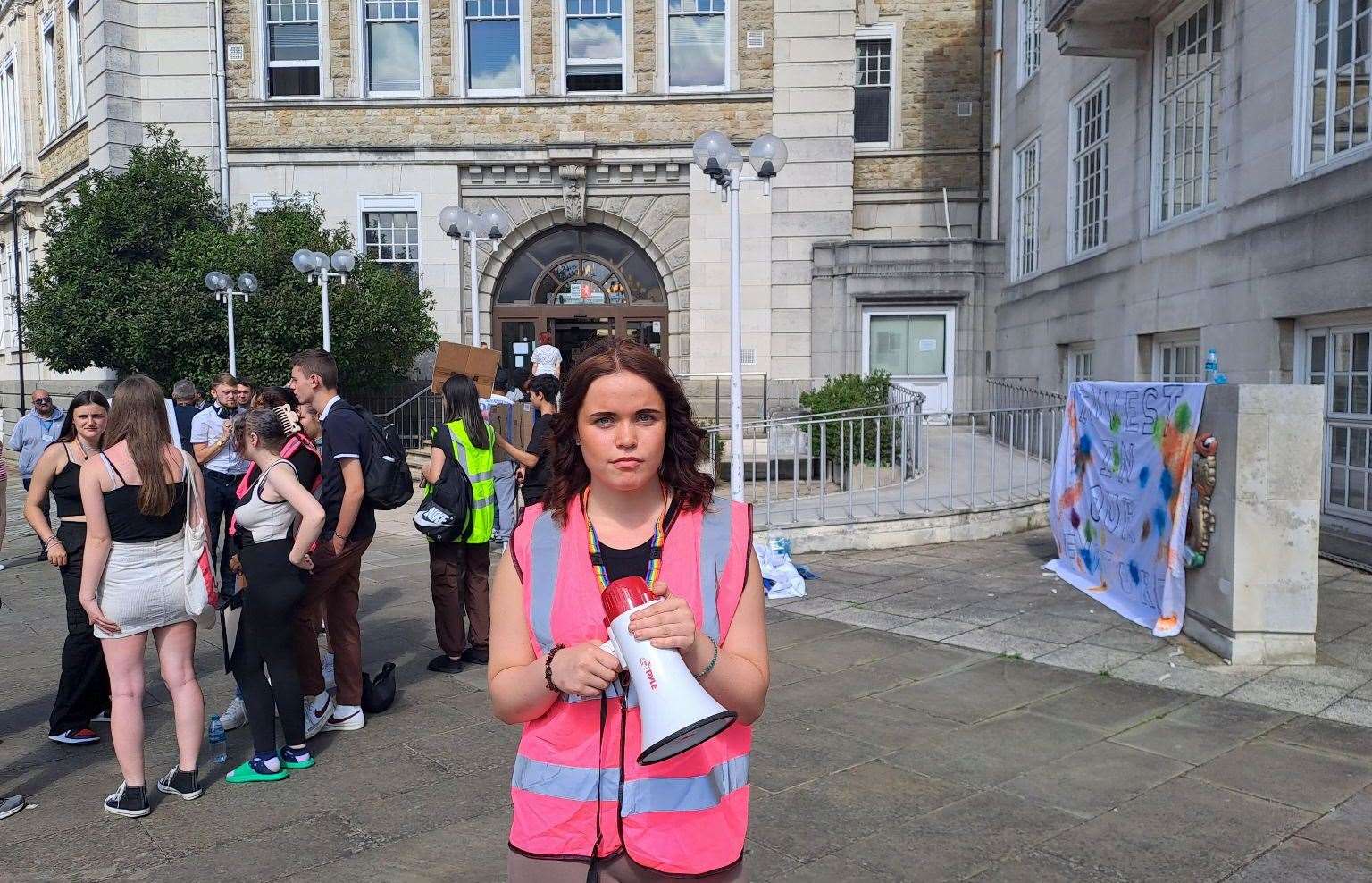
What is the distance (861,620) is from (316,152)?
16.9 meters

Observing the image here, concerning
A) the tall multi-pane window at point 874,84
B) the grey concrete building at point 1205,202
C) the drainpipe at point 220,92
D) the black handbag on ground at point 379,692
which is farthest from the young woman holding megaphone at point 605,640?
the tall multi-pane window at point 874,84

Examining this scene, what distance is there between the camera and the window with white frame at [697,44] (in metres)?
19.7

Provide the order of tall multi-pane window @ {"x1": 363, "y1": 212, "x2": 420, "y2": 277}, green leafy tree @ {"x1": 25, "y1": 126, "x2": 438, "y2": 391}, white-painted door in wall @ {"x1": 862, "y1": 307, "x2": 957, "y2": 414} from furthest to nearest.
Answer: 1. tall multi-pane window @ {"x1": 363, "y1": 212, "x2": 420, "y2": 277}
2. white-painted door in wall @ {"x1": 862, "y1": 307, "x2": 957, "y2": 414}
3. green leafy tree @ {"x1": 25, "y1": 126, "x2": 438, "y2": 391}

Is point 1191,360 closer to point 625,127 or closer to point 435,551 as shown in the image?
point 435,551

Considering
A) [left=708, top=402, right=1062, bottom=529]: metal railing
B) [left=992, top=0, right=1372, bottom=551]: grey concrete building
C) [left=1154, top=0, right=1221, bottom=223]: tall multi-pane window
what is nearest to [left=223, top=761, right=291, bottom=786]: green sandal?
[left=708, top=402, right=1062, bottom=529]: metal railing

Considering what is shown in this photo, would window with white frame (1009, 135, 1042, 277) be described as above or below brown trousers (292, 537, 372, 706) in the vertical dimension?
above

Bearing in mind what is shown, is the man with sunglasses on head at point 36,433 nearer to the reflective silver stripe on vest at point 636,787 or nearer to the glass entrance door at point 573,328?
the reflective silver stripe on vest at point 636,787

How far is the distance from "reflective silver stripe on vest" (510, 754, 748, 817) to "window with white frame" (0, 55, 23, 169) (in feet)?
105

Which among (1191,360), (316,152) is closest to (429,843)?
(1191,360)

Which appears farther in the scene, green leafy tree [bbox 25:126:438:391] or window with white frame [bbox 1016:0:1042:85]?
window with white frame [bbox 1016:0:1042:85]

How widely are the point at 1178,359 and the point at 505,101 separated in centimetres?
1346

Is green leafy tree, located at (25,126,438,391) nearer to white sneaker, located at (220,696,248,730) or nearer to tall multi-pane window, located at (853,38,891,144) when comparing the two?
tall multi-pane window, located at (853,38,891,144)

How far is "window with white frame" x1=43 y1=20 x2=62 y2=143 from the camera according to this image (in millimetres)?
25078

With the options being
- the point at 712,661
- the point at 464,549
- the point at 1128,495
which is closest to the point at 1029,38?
the point at 1128,495
